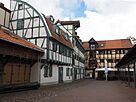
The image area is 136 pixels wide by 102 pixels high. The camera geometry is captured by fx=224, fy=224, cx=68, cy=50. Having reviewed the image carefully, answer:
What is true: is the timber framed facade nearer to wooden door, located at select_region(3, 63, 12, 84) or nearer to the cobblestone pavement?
the cobblestone pavement

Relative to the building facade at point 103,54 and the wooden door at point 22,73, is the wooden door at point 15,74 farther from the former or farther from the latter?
the building facade at point 103,54

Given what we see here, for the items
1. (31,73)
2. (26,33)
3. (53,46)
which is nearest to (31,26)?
(26,33)

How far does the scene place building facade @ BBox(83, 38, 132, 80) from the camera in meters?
54.5

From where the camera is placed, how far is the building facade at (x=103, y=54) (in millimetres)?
54469

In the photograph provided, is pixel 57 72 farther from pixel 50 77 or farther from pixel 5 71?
pixel 5 71

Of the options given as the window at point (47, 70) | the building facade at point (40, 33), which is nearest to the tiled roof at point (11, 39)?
the building facade at point (40, 33)

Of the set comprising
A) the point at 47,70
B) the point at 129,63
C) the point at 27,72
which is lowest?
the point at 27,72

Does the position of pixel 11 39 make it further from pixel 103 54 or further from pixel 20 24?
pixel 103 54

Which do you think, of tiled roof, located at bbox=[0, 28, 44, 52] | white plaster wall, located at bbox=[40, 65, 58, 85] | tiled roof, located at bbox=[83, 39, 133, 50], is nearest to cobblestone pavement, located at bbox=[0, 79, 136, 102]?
tiled roof, located at bbox=[0, 28, 44, 52]

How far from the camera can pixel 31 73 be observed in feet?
74.9

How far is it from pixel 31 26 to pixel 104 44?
36933mm

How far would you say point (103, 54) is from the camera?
5647 cm

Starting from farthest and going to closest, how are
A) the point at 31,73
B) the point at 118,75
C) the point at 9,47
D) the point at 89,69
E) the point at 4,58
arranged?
the point at 89,69 → the point at 118,75 → the point at 31,73 → the point at 4,58 → the point at 9,47

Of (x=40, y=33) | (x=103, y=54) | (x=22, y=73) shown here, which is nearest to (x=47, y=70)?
(x=40, y=33)
